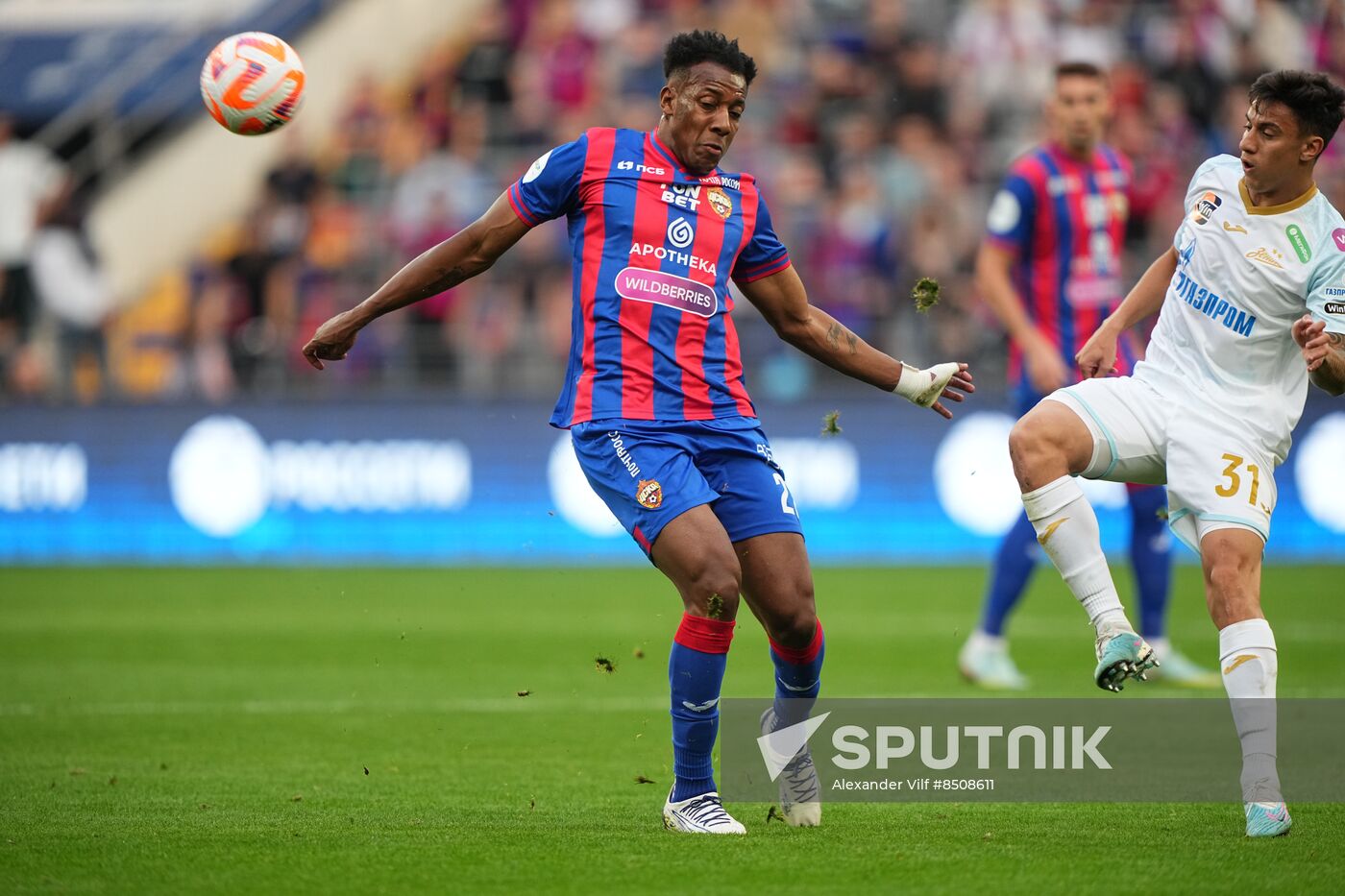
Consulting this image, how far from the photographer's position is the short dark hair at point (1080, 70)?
9508 millimetres

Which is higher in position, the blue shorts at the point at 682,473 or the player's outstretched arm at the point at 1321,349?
the player's outstretched arm at the point at 1321,349

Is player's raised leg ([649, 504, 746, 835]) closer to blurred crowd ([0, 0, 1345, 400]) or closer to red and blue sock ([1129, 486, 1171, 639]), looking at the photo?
red and blue sock ([1129, 486, 1171, 639])

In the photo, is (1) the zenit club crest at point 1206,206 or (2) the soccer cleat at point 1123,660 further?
(1) the zenit club crest at point 1206,206

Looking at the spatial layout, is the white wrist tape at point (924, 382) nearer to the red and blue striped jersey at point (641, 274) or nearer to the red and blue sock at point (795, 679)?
the red and blue striped jersey at point (641, 274)

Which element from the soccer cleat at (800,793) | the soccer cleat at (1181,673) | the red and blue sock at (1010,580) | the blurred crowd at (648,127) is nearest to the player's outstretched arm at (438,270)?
the soccer cleat at (800,793)

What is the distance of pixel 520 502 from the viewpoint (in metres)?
16.3

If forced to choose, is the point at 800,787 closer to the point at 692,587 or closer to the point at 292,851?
the point at 692,587

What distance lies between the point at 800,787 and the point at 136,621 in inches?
308

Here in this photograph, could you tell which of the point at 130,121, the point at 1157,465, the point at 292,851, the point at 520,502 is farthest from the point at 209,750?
the point at 130,121

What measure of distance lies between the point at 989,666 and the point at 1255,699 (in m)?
3.67

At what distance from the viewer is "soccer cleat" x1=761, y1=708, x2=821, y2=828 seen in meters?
5.99

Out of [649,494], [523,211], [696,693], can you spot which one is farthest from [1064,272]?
[696,693]

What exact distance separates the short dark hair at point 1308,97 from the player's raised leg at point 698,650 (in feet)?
7.45

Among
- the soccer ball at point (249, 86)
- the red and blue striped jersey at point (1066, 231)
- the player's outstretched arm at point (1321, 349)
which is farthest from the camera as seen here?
the red and blue striped jersey at point (1066, 231)
